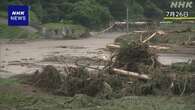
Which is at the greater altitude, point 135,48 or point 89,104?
A: point 135,48

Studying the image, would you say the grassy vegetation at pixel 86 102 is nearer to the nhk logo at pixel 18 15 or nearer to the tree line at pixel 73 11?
the nhk logo at pixel 18 15

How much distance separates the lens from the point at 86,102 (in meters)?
14.3

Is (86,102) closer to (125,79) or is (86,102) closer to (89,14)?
(125,79)

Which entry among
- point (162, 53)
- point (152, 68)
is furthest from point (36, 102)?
point (162, 53)

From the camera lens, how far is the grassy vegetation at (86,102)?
45.3 ft

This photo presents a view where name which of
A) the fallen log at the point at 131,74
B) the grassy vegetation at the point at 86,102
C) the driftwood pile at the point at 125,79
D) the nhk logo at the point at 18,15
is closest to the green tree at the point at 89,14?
the driftwood pile at the point at 125,79

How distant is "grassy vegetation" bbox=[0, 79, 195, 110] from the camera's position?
45.3ft

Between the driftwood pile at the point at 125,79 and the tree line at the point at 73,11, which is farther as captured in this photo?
the tree line at the point at 73,11

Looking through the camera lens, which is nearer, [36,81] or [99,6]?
[36,81]

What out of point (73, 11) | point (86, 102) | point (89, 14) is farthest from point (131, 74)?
point (89, 14)

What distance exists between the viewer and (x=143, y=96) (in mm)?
16047

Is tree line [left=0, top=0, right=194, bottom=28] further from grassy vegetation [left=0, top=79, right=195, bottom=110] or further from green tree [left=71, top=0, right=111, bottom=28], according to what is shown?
grassy vegetation [left=0, top=79, right=195, bottom=110]

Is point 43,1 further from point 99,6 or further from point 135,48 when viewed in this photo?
point 135,48

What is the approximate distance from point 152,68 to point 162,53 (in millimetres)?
15896
